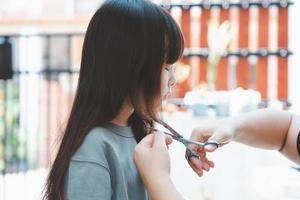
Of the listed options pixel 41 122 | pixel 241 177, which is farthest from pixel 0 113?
pixel 241 177

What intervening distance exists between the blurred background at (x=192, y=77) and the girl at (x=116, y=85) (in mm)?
2152

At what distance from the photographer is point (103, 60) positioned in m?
0.82

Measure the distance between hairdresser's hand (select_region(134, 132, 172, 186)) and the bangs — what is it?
142mm

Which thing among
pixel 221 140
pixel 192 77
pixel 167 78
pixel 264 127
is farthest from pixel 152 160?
pixel 192 77

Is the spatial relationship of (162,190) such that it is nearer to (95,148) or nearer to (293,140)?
(95,148)

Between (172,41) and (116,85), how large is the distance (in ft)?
0.39

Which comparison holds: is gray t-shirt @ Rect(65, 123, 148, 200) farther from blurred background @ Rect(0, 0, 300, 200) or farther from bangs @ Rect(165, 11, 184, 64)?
blurred background @ Rect(0, 0, 300, 200)

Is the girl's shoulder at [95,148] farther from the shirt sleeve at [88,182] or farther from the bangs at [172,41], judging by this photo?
the bangs at [172,41]

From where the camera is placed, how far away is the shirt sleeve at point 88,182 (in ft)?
2.52

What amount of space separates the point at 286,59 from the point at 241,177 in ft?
3.46

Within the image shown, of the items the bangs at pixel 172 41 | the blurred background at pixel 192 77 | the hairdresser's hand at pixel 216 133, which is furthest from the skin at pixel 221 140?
the blurred background at pixel 192 77

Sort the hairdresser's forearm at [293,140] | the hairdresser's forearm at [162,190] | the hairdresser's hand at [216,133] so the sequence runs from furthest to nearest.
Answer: the hairdresser's forearm at [293,140] → the hairdresser's hand at [216,133] → the hairdresser's forearm at [162,190]

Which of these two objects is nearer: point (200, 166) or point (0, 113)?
point (200, 166)

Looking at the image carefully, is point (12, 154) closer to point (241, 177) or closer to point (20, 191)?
point (20, 191)
